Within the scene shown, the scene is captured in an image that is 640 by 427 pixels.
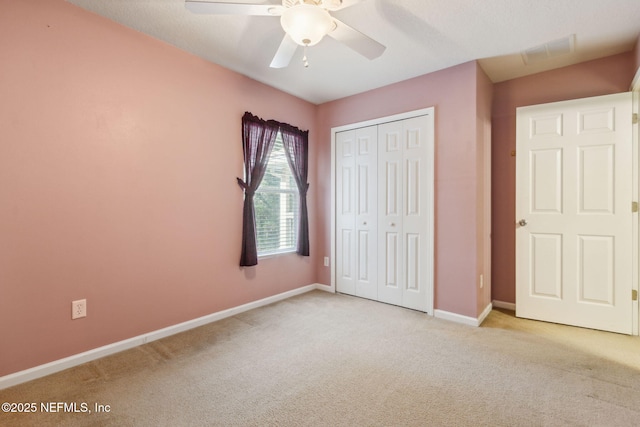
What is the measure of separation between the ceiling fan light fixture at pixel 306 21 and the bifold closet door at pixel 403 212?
188cm

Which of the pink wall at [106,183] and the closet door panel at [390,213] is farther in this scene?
the closet door panel at [390,213]

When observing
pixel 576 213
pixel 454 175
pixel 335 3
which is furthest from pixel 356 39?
pixel 576 213

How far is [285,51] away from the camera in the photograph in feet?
6.68

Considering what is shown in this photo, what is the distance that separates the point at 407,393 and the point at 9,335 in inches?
97.9

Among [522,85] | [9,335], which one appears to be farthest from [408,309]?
[9,335]

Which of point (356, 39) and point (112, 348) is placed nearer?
point (356, 39)

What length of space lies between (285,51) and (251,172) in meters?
1.44

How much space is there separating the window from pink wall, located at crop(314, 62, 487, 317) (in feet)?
4.94

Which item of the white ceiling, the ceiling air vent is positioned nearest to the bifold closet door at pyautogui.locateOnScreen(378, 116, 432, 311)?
the white ceiling

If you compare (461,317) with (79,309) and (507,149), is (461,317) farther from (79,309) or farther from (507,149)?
(79,309)

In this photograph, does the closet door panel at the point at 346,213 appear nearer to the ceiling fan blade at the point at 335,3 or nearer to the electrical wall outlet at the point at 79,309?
the ceiling fan blade at the point at 335,3

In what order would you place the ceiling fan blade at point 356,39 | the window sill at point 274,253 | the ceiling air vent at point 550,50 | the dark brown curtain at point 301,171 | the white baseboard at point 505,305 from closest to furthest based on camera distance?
the ceiling fan blade at point 356,39, the ceiling air vent at point 550,50, the white baseboard at point 505,305, the window sill at point 274,253, the dark brown curtain at point 301,171

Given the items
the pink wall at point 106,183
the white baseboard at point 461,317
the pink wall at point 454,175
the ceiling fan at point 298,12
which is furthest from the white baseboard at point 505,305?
Result: the ceiling fan at point 298,12

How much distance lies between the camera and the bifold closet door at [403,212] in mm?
3207
